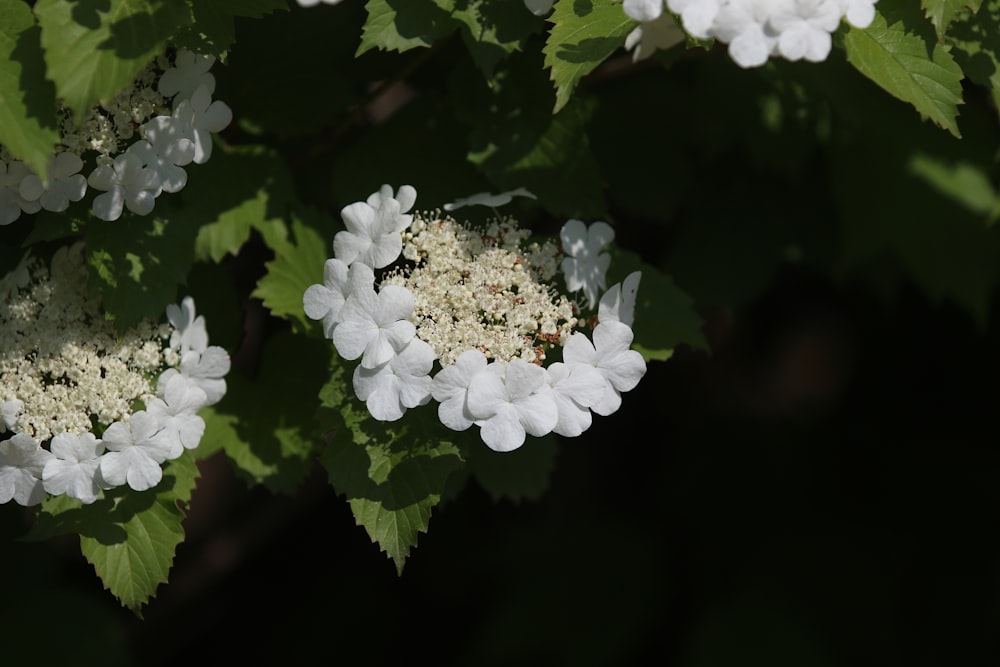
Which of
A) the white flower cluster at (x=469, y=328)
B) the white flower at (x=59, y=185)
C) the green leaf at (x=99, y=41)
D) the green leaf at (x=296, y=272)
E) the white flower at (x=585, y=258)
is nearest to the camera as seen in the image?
the green leaf at (x=99, y=41)

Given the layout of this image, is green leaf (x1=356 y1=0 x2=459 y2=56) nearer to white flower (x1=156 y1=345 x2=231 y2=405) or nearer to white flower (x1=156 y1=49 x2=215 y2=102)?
white flower (x1=156 y1=49 x2=215 y2=102)

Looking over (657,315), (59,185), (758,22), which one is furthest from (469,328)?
(59,185)

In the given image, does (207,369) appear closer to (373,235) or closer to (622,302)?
(373,235)

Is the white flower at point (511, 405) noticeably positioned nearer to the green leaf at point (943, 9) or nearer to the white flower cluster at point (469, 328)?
the white flower cluster at point (469, 328)

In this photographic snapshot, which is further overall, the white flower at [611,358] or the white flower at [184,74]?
the white flower at [184,74]

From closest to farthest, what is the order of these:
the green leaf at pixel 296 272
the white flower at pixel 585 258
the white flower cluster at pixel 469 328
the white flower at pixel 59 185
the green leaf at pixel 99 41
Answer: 1. the green leaf at pixel 99 41
2. the white flower cluster at pixel 469 328
3. the white flower at pixel 59 185
4. the white flower at pixel 585 258
5. the green leaf at pixel 296 272

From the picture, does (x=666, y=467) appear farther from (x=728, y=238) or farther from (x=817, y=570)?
(x=728, y=238)

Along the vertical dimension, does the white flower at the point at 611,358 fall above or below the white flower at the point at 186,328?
above

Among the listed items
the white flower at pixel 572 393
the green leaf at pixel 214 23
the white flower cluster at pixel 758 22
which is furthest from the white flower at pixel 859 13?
the green leaf at pixel 214 23
